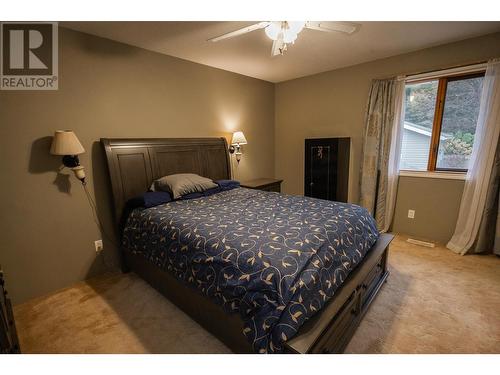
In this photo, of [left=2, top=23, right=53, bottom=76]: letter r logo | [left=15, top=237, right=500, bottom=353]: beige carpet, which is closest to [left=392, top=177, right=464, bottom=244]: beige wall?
[left=15, top=237, right=500, bottom=353]: beige carpet

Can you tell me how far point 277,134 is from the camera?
4422 mm

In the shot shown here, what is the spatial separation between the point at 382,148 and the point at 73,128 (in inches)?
142

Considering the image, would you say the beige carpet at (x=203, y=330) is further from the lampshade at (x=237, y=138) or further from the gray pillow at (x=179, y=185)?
the lampshade at (x=237, y=138)

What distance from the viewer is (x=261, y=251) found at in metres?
1.33

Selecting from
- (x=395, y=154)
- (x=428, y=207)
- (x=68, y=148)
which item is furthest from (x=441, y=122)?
(x=68, y=148)

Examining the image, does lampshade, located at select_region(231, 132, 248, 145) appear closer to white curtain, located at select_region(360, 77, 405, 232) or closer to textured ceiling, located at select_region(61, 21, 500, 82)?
textured ceiling, located at select_region(61, 21, 500, 82)

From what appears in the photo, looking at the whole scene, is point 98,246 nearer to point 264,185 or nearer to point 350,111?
point 264,185

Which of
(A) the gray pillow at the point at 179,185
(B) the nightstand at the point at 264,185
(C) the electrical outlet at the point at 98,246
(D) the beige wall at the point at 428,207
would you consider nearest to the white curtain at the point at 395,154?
(D) the beige wall at the point at 428,207

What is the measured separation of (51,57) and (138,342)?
2.40m

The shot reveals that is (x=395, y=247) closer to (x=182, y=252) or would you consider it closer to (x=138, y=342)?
(x=182, y=252)

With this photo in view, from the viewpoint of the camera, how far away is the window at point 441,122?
2693 mm

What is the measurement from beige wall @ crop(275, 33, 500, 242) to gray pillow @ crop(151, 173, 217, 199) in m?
2.15

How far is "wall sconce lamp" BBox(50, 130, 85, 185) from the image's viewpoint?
193 cm
